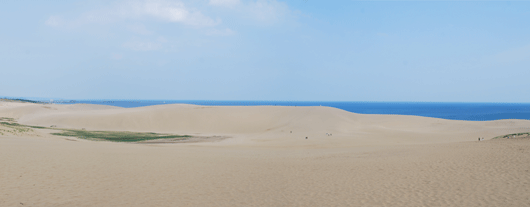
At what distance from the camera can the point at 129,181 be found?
1060 centimetres

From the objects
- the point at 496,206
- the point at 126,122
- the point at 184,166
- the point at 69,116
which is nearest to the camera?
the point at 496,206

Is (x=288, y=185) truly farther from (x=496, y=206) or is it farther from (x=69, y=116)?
(x=69, y=116)

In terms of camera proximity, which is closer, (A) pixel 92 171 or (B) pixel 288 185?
(B) pixel 288 185

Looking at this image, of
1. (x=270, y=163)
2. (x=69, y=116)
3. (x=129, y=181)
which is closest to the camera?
(x=129, y=181)

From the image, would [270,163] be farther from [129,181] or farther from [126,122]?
[126,122]

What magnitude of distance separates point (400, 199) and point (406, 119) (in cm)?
4259

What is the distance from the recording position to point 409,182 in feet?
34.4

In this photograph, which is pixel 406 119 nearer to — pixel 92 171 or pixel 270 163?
pixel 270 163

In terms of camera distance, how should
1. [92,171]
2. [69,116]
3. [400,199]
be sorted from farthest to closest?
[69,116]
[92,171]
[400,199]

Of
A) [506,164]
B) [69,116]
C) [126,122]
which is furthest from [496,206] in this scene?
[69,116]

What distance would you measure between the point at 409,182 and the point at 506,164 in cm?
463

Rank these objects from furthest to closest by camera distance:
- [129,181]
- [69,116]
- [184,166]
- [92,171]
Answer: [69,116] → [184,166] → [92,171] → [129,181]

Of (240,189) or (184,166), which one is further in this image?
(184,166)

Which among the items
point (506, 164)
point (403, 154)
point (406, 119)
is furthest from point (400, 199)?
point (406, 119)
